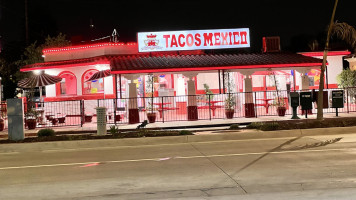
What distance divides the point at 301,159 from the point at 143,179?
406 cm

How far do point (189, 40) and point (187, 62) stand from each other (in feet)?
7.48

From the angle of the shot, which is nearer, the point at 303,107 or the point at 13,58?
the point at 303,107

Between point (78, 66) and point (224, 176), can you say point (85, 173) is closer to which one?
point (224, 176)

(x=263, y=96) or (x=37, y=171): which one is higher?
(x=263, y=96)

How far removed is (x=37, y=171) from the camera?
1009 centimetres

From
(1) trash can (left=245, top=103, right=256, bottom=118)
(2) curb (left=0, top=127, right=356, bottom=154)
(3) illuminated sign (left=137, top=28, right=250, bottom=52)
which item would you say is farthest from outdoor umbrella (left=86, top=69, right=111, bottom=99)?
(2) curb (left=0, top=127, right=356, bottom=154)

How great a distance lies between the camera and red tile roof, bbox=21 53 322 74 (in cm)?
2141

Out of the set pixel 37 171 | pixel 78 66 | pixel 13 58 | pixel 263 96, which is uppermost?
→ pixel 13 58

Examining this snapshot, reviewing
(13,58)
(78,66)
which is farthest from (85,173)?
(13,58)

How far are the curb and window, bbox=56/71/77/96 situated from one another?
11.5m

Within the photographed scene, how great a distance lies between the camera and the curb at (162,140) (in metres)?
14.8

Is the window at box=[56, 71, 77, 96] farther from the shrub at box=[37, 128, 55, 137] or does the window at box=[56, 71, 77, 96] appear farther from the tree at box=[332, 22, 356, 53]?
the tree at box=[332, 22, 356, 53]

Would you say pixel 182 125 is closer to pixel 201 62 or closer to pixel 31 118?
pixel 201 62

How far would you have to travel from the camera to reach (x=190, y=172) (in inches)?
364
